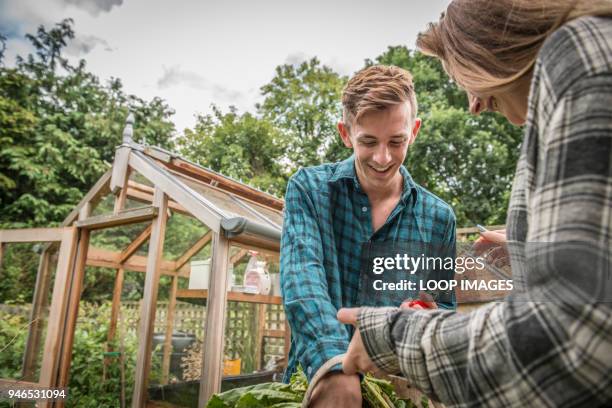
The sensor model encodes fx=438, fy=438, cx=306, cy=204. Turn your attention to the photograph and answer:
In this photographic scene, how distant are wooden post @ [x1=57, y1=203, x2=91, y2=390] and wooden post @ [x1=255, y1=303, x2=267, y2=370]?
Answer: 1.88m

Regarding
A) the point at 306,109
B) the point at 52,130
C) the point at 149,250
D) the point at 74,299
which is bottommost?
the point at 74,299

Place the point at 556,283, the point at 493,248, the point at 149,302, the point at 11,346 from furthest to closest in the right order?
1. the point at 11,346
2. the point at 149,302
3. the point at 493,248
4. the point at 556,283

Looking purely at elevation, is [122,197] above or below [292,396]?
above

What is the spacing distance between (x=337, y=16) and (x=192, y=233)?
1819cm

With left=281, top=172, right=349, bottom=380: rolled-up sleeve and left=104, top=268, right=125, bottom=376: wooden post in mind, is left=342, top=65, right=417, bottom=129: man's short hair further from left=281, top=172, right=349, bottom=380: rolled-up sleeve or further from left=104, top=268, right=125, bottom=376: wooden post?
left=104, top=268, right=125, bottom=376: wooden post

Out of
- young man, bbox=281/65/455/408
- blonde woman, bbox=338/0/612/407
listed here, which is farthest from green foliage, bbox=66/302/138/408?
blonde woman, bbox=338/0/612/407

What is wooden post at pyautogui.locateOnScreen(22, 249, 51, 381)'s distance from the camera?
4.57 m

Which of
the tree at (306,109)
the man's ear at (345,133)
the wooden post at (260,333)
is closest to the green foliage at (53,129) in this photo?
the tree at (306,109)

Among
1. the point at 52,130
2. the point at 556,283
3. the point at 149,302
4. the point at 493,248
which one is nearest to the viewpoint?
the point at 556,283

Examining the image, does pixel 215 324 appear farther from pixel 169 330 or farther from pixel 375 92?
pixel 375 92

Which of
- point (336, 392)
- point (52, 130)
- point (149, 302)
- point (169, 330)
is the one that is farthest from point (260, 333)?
point (52, 130)

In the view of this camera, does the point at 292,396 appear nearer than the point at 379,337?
No

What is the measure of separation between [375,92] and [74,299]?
440 centimetres

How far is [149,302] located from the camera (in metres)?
3.94
